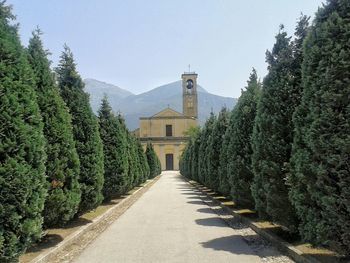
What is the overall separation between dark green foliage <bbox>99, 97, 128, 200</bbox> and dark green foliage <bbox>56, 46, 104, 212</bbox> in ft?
17.3

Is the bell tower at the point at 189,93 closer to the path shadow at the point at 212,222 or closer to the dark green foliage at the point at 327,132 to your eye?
the path shadow at the point at 212,222

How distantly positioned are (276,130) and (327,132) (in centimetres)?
342

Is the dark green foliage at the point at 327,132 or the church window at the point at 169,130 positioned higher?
the church window at the point at 169,130

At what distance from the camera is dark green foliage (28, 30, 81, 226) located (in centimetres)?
918

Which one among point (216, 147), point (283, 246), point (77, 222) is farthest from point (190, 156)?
point (283, 246)

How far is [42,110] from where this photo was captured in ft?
30.5

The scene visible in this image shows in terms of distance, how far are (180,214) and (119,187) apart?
3.97m

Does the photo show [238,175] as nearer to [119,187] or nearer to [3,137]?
[119,187]

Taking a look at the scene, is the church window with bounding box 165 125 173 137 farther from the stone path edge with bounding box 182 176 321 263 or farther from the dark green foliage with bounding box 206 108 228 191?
the stone path edge with bounding box 182 176 321 263

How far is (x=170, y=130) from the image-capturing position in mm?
93688

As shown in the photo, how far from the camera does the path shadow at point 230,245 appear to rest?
8.66 meters

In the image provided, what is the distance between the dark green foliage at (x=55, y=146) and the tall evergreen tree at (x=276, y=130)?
421 cm

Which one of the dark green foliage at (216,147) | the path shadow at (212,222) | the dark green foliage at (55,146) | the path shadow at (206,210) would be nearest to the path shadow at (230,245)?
the path shadow at (212,222)

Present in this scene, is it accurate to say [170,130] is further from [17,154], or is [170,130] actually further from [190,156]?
[17,154]
